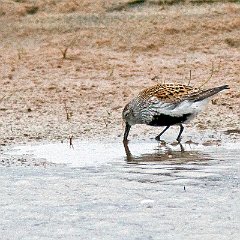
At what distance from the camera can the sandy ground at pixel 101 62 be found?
11219 mm

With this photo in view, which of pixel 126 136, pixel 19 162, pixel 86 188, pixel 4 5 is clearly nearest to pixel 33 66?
pixel 4 5

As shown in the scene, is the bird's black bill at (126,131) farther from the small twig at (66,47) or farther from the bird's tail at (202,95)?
the small twig at (66,47)

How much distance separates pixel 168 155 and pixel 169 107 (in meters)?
1.16

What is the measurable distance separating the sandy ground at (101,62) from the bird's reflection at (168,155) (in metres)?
0.77

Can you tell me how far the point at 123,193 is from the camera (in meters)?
8.20

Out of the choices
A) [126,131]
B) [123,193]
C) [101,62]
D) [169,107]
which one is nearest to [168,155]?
[126,131]

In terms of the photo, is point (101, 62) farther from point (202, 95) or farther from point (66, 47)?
point (202, 95)

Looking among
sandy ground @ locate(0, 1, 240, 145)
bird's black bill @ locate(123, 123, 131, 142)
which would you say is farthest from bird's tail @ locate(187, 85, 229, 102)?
bird's black bill @ locate(123, 123, 131, 142)

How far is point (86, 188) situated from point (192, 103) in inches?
103

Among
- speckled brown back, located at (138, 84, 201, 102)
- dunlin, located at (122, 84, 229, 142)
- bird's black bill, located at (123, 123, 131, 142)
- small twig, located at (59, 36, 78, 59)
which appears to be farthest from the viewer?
small twig, located at (59, 36, 78, 59)

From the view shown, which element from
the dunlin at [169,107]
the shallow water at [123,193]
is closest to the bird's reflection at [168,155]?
the shallow water at [123,193]

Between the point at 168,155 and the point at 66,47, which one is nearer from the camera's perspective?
the point at 168,155

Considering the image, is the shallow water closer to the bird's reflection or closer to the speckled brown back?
the bird's reflection

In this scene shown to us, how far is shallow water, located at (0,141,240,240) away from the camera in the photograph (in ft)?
23.8
